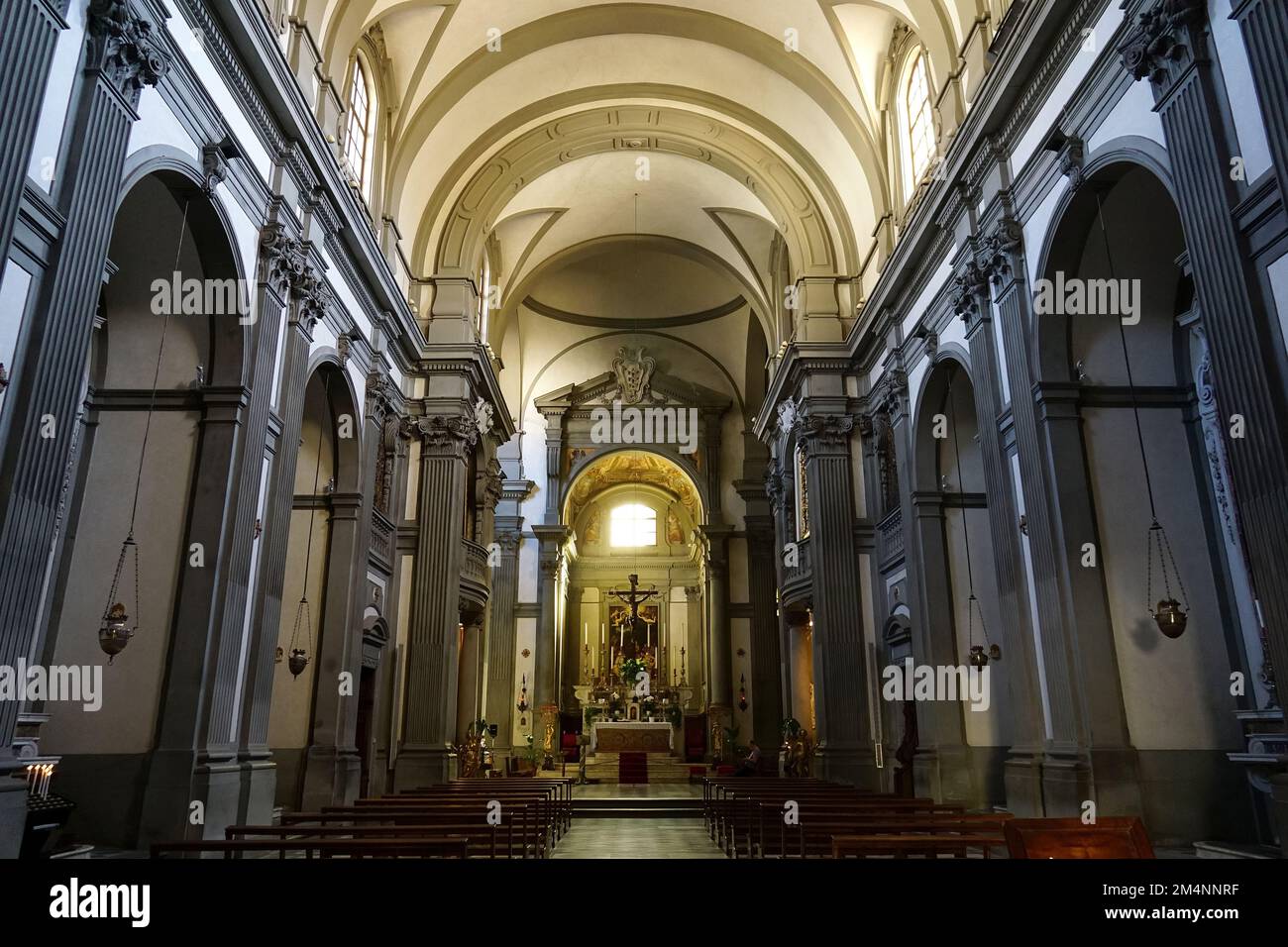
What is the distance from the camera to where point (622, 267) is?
966 inches

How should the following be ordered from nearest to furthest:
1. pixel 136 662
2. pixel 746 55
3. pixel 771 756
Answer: pixel 136 662 → pixel 746 55 → pixel 771 756

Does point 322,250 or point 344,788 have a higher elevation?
point 322,250

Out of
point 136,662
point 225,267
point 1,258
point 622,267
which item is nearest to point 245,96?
point 225,267

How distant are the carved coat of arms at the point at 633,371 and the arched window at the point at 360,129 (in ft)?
45.7

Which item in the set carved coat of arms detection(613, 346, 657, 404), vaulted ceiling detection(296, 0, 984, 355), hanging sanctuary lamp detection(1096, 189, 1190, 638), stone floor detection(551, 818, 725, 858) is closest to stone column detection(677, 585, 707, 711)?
carved coat of arms detection(613, 346, 657, 404)

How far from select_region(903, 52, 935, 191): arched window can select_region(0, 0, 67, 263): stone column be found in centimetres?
1015

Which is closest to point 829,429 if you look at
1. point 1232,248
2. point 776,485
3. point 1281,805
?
point 776,485

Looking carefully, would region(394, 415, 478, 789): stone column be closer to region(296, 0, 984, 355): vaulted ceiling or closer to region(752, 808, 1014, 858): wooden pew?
region(296, 0, 984, 355): vaulted ceiling

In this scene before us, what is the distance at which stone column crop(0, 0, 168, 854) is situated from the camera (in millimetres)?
4914

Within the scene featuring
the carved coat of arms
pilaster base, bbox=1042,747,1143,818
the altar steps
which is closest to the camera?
pilaster base, bbox=1042,747,1143,818

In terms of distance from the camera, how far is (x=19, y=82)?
16.3ft

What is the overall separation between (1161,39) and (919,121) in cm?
672
